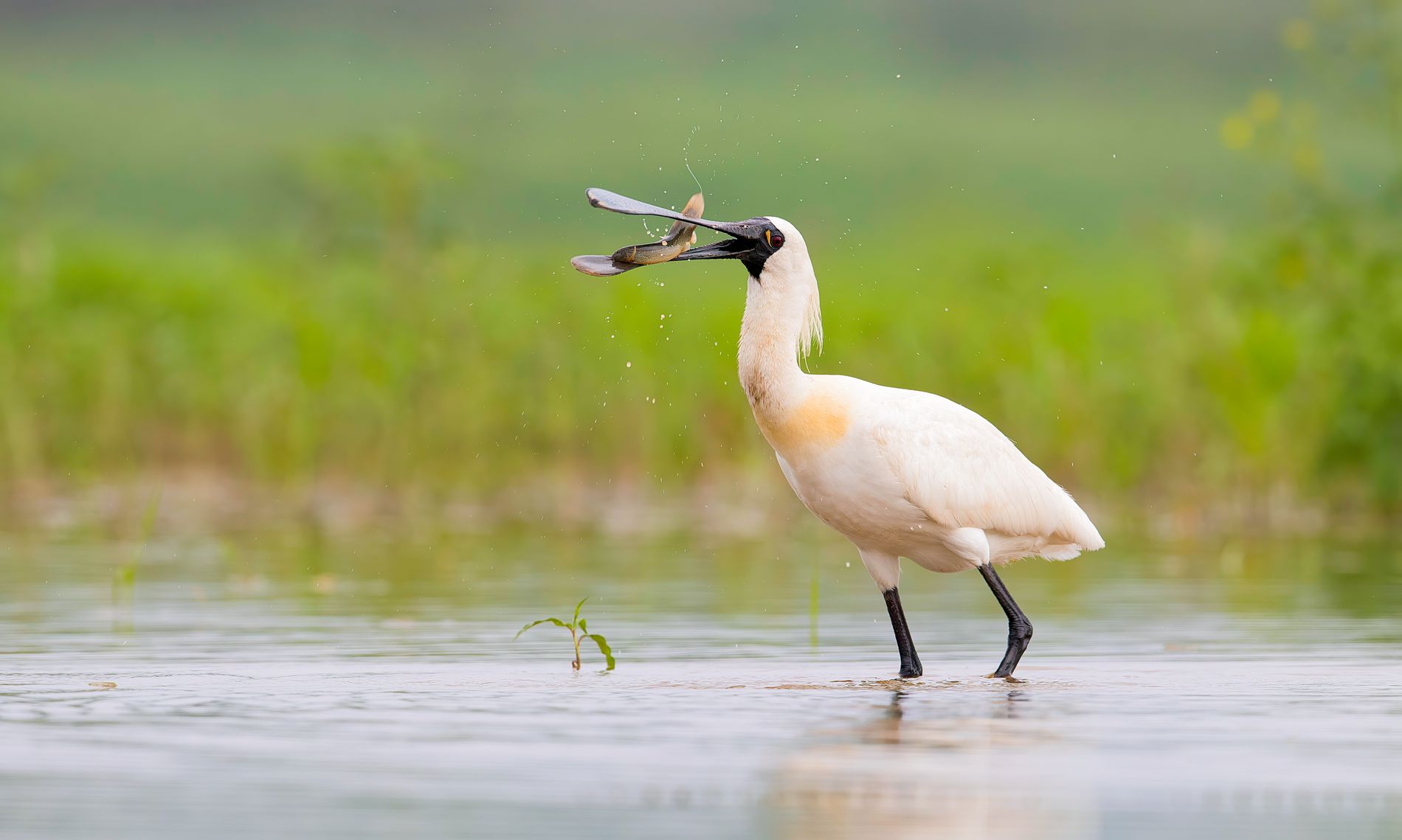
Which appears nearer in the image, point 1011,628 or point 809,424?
point 809,424

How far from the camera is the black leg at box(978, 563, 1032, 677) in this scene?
10242mm

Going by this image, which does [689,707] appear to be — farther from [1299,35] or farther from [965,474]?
[1299,35]

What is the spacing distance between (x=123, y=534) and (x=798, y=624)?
7018 millimetres

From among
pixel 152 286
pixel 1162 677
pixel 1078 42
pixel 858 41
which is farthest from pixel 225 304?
pixel 1078 42

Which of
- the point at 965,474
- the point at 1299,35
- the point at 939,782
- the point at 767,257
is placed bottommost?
the point at 939,782

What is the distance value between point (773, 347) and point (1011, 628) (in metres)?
1.54

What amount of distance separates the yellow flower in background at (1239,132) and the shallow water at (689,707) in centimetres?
432

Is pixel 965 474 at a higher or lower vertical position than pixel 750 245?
lower

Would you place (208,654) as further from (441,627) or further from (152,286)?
(152,286)

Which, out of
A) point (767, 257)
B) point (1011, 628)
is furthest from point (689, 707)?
point (767, 257)

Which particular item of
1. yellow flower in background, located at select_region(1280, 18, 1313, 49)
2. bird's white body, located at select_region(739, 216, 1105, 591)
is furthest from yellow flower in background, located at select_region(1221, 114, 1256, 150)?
bird's white body, located at select_region(739, 216, 1105, 591)

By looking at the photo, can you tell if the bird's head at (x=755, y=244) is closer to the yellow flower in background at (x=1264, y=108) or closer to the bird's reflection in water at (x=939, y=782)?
the bird's reflection in water at (x=939, y=782)

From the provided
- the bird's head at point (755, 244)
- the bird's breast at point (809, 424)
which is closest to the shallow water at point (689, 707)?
the bird's breast at point (809, 424)

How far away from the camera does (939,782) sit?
707cm
